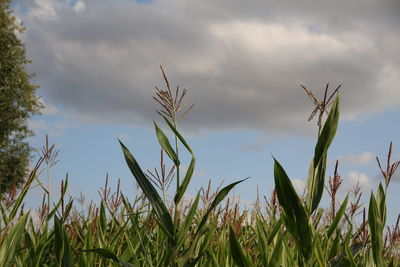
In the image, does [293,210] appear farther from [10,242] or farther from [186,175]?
[10,242]

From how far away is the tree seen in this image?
28078 mm

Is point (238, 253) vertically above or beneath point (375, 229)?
beneath

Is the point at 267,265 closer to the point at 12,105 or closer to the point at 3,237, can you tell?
the point at 3,237

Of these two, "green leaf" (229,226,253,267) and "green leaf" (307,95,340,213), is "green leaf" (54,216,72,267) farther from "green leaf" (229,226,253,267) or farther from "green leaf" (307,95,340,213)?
"green leaf" (307,95,340,213)

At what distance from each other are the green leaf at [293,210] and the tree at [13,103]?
88.9 feet

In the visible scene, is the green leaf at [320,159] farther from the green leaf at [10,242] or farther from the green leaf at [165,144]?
the green leaf at [10,242]

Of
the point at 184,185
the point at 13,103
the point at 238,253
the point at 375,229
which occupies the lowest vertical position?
the point at 238,253

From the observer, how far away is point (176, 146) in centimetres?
192

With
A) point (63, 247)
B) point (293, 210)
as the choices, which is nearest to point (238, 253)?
point (293, 210)

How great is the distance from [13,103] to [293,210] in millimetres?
28696

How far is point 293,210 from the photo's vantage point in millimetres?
1949

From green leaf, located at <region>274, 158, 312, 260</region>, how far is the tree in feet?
88.9

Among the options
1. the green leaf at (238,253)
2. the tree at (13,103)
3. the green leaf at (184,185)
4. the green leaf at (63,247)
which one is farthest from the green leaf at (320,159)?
the tree at (13,103)

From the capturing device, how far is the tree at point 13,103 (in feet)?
92.1
